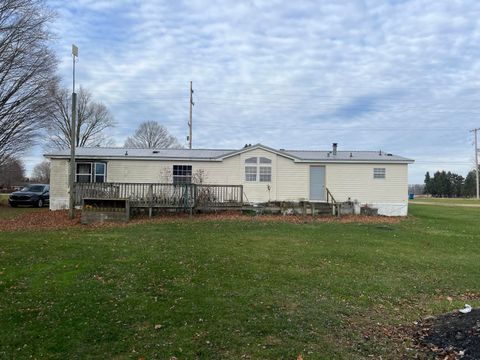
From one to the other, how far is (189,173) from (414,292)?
14.7 meters

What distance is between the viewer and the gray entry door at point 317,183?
20.6 m

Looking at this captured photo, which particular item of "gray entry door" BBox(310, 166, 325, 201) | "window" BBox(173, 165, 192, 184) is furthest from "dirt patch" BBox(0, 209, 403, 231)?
"window" BBox(173, 165, 192, 184)

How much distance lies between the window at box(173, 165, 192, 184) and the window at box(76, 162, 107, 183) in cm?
360

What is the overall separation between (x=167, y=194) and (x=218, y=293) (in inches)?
498

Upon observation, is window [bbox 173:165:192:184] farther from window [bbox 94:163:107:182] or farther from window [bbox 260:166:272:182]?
window [bbox 260:166:272:182]

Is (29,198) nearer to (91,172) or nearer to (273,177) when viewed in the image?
(91,172)

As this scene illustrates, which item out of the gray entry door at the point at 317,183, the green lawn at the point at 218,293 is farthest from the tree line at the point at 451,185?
the green lawn at the point at 218,293

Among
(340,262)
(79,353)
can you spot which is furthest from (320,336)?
(340,262)

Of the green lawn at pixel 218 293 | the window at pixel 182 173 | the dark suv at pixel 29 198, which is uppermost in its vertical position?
the window at pixel 182 173

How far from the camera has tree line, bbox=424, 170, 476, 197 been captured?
3268 inches

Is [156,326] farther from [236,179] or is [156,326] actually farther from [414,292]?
[236,179]

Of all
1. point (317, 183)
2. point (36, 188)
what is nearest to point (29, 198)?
point (36, 188)

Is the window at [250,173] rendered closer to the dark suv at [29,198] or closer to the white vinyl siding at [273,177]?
the white vinyl siding at [273,177]

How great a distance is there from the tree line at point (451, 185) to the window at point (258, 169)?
78073 mm
